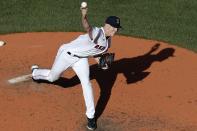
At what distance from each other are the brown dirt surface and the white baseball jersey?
3.90ft

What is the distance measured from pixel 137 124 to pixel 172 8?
23.5ft

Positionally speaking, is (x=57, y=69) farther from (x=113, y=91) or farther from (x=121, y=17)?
(x=121, y=17)

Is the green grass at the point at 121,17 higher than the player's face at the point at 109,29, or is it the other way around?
the player's face at the point at 109,29

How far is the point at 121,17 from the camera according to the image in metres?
15.4

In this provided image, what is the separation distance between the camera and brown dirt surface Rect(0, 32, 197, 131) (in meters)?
9.79

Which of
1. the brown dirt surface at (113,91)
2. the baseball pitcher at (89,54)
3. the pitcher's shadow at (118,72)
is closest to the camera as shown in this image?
the baseball pitcher at (89,54)

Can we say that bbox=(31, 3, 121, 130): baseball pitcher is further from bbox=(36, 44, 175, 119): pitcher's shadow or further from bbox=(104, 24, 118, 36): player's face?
bbox=(36, 44, 175, 119): pitcher's shadow

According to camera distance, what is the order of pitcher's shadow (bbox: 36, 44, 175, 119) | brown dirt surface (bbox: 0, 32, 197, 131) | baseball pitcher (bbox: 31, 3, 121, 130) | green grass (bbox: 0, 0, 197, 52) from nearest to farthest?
baseball pitcher (bbox: 31, 3, 121, 130), brown dirt surface (bbox: 0, 32, 197, 131), pitcher's shadow (bbox: 36, 44, 175, 119), green grass (bbox: 0, 0, 197, 52)

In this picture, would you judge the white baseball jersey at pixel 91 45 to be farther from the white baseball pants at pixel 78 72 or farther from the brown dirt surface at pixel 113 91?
the brown dirt surface at pixel 113 91

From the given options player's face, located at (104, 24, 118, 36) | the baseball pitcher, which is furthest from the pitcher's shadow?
player's face, located at (104, 24, 118, 36)

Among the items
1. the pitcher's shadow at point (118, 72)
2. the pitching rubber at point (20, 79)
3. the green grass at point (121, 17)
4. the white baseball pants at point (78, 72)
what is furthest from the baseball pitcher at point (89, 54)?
the green grass at point (121, 17)

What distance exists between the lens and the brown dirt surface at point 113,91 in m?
9.79

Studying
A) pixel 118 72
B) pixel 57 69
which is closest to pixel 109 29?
pixel 57 69

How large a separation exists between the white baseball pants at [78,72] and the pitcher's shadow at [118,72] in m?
0.64
